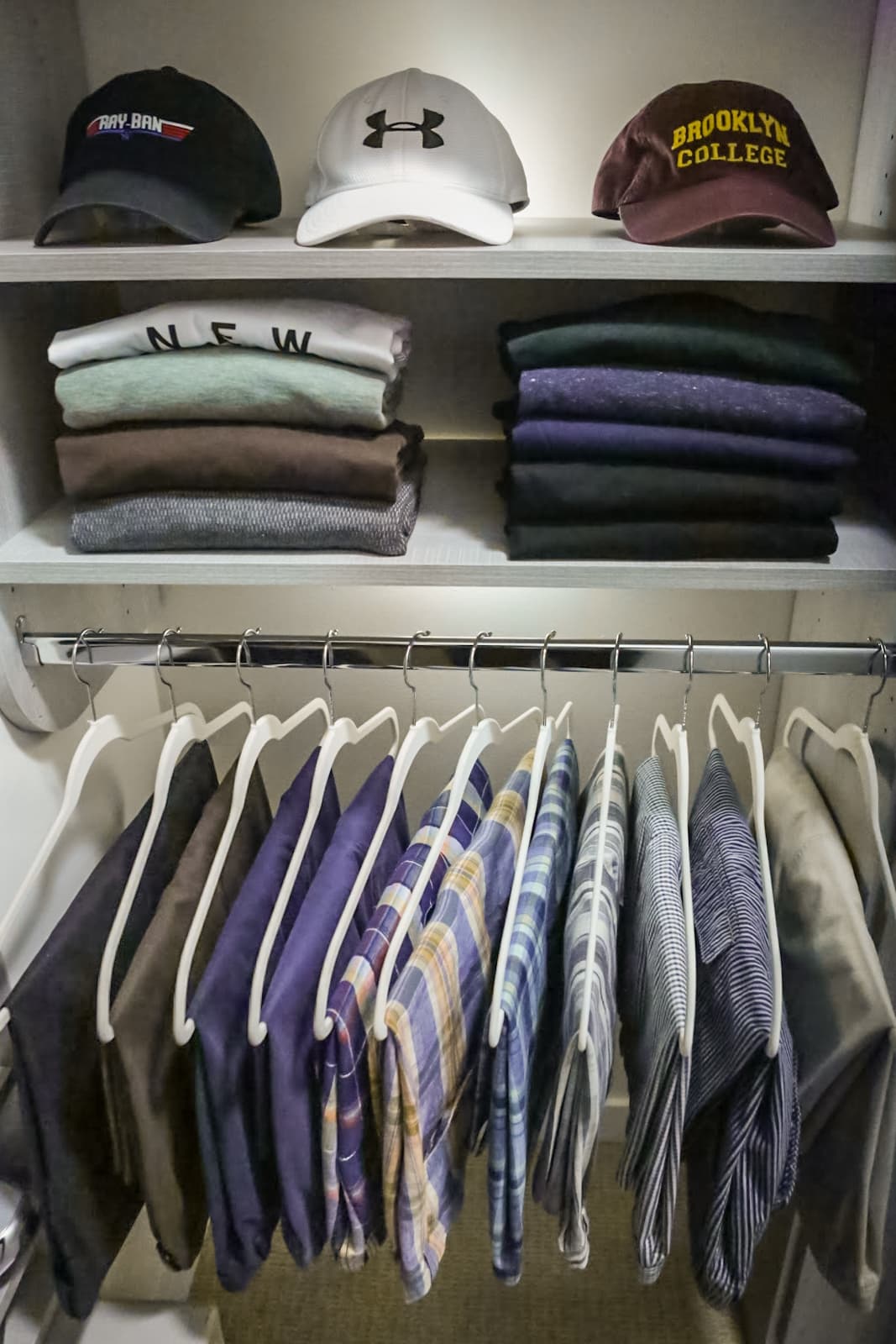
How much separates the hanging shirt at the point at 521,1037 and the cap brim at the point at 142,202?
0.60 metres

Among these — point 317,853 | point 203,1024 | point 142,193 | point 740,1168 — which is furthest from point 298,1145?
point 142,193

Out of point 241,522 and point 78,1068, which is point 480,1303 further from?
point 241,522

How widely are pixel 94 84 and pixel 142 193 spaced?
1.13 ft

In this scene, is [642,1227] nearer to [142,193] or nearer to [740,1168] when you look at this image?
[740,1168]

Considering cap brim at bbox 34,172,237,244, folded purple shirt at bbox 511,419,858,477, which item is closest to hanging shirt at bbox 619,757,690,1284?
folded purple shirt at bbox 511,419,858,477

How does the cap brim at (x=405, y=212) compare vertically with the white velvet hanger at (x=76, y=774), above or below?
above

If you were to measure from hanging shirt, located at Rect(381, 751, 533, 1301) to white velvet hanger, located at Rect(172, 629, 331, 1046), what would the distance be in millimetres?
181

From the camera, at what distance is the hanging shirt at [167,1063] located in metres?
0.84

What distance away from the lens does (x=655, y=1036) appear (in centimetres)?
82

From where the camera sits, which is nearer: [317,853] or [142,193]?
[142,193]

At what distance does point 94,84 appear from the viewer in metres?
1.07

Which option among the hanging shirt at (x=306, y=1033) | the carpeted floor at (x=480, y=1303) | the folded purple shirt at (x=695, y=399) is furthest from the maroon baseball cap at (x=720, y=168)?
the carpeted floor at (x=480, y=1303)

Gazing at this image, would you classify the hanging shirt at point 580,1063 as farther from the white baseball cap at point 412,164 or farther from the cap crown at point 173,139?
the cap crown at point 173,139

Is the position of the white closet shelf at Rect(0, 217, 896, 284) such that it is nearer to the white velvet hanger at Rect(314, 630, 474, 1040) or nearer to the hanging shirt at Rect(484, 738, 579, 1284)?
the white velvet hanger at Rect(314, 630, 474, 1040)
